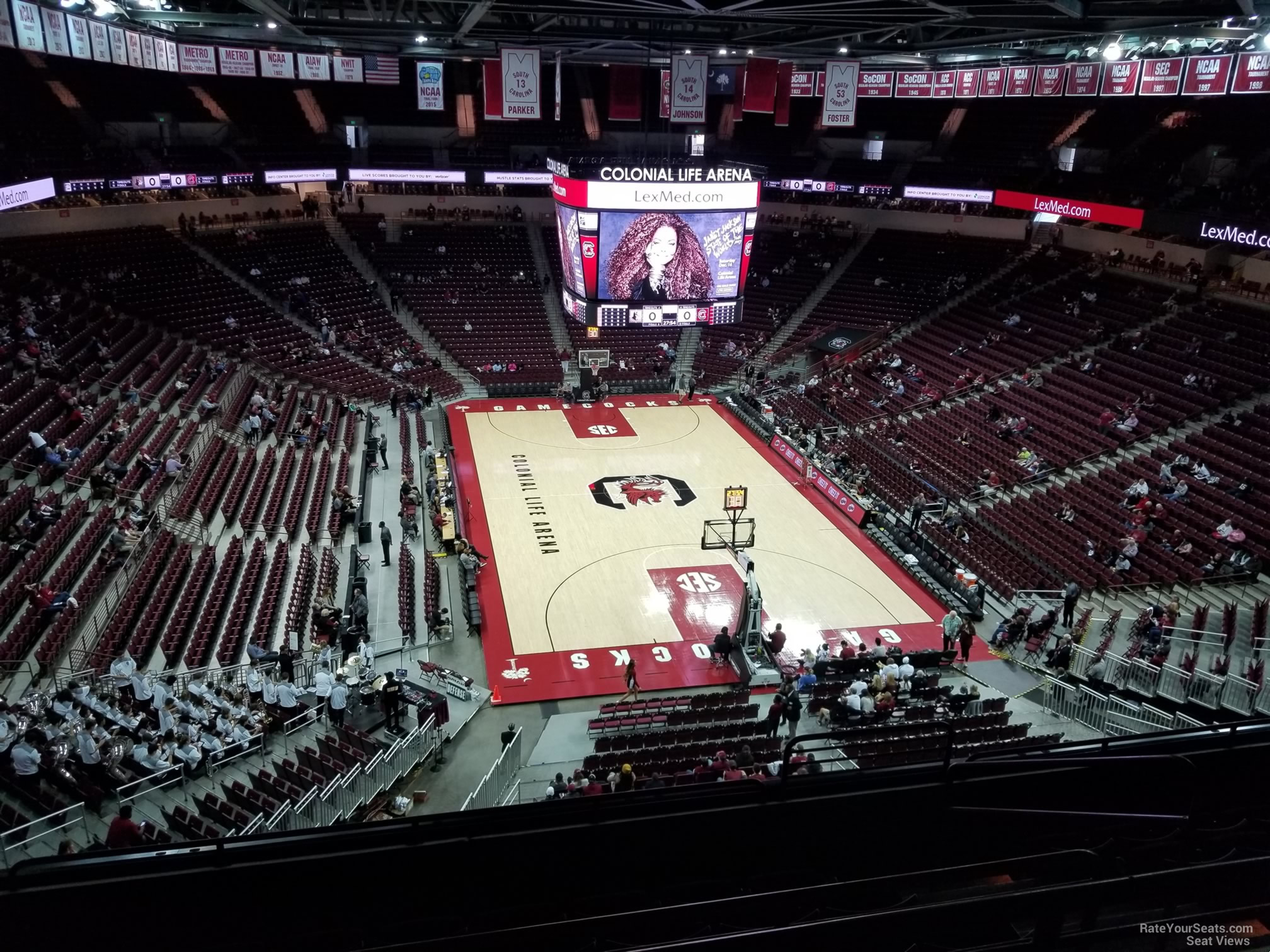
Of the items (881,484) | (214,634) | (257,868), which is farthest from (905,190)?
(257,868)

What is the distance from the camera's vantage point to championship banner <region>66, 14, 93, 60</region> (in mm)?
19656

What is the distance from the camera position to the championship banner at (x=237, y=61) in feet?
85.1

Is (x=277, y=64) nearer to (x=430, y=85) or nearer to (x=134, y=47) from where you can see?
(x=430, y=85)

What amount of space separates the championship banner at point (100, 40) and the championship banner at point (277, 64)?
5.62 metres

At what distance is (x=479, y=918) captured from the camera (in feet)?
13.4

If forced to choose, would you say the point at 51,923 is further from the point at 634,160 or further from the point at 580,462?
the point at 580,462

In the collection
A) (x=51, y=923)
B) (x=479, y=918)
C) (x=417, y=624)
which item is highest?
(x=51, y=923)

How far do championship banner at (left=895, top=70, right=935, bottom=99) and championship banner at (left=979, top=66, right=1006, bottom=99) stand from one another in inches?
77.9

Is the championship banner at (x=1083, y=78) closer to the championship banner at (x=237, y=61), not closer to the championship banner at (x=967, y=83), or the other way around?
the championship banner at (x=967, y=83)

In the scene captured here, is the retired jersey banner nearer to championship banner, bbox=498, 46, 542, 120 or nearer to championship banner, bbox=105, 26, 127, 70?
championship banner, bbox=498, 46, 542, 120

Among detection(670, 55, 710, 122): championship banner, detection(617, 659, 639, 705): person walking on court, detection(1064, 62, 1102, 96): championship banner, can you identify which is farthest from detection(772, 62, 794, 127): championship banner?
detection(617, 659, 639, 705): person walking on court

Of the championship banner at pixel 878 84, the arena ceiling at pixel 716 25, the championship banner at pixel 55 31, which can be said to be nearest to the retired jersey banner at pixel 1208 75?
the arena ceiling at pixel 716 25

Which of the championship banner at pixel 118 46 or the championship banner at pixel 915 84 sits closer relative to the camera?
the championship banner at pixel 118 46

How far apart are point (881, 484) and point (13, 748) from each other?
19.3m
